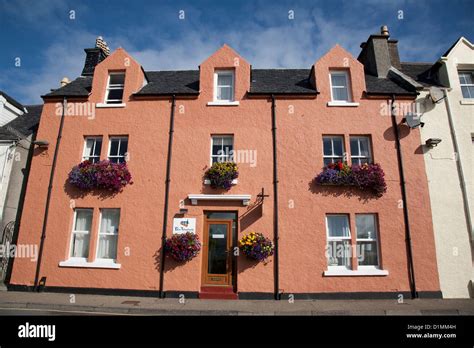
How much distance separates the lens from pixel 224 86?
12.5 m

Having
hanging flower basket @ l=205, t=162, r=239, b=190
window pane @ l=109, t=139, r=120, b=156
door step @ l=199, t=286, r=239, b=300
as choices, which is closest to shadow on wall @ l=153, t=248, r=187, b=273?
door step @ l=199, t=286, r=239, b=300

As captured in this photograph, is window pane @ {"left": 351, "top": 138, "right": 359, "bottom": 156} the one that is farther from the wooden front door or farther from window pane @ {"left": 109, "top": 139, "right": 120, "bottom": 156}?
window pane @ {"left": 109, "top": 139, "right": 120, "bottom": 156}

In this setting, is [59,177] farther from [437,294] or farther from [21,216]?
[437,294]

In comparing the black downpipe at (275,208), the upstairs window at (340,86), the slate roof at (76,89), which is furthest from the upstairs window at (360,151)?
the slate roof at (76,89)

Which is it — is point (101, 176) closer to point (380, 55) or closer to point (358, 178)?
point (358, 178)

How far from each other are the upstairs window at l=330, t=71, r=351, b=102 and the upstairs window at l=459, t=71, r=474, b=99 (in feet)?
16.3

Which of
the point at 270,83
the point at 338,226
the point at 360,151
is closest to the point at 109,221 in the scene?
the point at 338,226

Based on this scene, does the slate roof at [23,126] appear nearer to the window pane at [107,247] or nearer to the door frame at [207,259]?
the window pane at [107,247]

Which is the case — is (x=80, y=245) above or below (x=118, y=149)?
below

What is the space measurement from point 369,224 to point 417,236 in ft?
5.56

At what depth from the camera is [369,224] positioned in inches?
423

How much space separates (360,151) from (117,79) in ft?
36.6

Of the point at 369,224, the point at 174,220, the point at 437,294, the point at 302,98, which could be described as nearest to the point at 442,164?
the point at 369,224

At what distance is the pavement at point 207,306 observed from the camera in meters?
8.12
